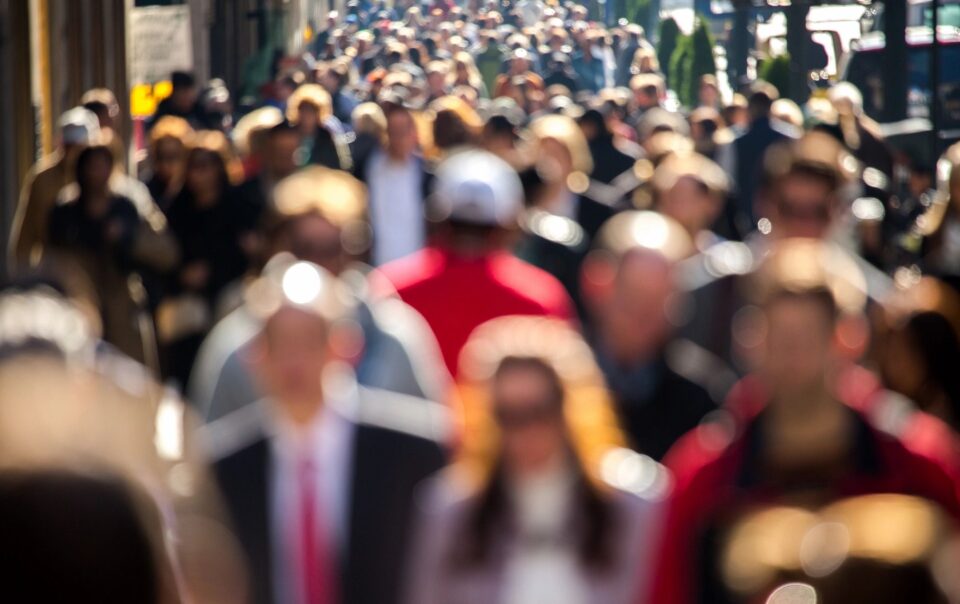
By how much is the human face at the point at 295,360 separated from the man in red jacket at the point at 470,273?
1.81m

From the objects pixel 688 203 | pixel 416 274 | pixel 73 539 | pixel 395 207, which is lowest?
pixel 395 207

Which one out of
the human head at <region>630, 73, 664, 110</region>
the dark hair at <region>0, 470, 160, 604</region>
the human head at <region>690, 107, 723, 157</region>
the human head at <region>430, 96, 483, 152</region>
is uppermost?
the dark hair at <region>0, 470, 160, 604</region>

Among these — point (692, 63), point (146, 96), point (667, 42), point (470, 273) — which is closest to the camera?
point (470, 273)

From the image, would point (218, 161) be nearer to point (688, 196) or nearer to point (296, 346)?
point (688, 196)

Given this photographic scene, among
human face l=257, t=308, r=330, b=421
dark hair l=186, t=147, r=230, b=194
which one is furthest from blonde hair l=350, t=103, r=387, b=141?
human face l=257, t=308, r=330, b=421

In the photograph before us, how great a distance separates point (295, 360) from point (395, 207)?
6.06m

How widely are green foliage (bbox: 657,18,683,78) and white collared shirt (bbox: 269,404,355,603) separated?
1400 inches

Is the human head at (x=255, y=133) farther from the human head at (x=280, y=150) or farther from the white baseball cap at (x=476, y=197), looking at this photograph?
the white baseball cap at (x=476, y=197)

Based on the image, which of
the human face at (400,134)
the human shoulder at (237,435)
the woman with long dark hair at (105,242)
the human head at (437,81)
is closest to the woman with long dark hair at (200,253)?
the woman with long dark hair at (105,242)

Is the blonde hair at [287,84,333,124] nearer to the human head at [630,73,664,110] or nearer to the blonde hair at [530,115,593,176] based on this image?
the blonde hair at [530,115,593,176]

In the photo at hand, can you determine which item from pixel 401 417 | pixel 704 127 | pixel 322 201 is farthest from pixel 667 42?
pixel 401 417

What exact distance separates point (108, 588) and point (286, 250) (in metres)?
5.14

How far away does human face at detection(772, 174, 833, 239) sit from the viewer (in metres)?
7.60

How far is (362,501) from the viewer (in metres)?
5.15
